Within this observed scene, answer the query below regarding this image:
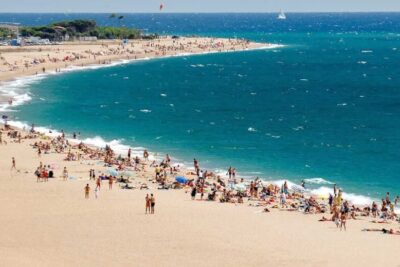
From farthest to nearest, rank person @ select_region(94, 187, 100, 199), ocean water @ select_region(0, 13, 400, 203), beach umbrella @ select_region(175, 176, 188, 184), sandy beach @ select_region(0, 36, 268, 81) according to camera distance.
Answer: sandy beach @ select_region(0, 36, 268, 81)
ocean water @ select_region(0, 13, 400, 203)
beach umbrella @ select_region(175, 176, 188, 184)
person @ select_region(94, 187, 100, 199)

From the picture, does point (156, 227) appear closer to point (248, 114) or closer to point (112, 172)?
point (112, 172)

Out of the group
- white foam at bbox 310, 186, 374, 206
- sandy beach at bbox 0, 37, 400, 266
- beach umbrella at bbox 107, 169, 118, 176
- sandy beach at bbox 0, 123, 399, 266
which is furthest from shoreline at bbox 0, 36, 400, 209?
beach umbrella at bbox 107, 169, 118, 176

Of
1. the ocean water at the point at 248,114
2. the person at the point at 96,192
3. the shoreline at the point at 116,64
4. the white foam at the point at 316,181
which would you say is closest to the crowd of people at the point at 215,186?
the person at the point at 96,192

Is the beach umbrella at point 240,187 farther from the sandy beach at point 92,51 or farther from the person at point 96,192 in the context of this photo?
the sandy beach at point 92,51

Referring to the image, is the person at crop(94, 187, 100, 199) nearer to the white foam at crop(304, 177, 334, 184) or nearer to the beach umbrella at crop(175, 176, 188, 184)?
the beach umbrella at crop(175, 176, 188, 184)

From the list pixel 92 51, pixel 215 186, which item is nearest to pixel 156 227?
pixel 215 186

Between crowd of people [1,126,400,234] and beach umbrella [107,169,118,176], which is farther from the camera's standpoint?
beach umbrella [107,169,118,176]

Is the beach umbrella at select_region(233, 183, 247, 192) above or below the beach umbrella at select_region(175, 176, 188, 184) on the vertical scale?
below
